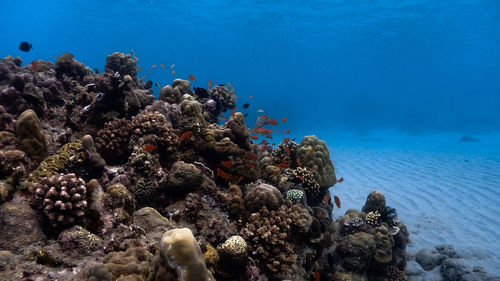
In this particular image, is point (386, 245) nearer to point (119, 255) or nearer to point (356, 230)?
point (356, 230)

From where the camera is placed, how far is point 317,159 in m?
8.62

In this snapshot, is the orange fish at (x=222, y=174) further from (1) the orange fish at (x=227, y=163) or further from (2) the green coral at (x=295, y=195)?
(2) the green coral at (x=295, y=195)

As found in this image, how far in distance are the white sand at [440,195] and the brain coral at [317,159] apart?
4.35m

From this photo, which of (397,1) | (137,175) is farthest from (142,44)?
(137,175)

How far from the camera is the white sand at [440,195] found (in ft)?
31.8

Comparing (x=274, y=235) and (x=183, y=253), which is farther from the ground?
(x=183, y=253)

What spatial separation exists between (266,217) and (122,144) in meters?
3.72

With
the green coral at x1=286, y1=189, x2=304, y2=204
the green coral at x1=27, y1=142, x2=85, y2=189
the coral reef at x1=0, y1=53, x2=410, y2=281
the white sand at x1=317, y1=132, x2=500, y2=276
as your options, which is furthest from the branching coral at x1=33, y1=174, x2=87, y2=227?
the white sand at x1=317, y1=132, x2=500, y2=276

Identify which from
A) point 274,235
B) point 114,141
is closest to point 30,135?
point 114,141

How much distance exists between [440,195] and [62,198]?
16.4 metres

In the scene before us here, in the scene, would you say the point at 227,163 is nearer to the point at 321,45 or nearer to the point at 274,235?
the point at 274,235

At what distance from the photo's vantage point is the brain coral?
8531 millimetres

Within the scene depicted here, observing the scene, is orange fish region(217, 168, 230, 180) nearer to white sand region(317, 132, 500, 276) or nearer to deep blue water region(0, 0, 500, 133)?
white sand region(317, 132, 500, 276)

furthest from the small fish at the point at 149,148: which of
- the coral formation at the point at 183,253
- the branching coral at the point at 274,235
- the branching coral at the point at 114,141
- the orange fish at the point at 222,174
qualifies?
the coral formation at the point at 183,253
